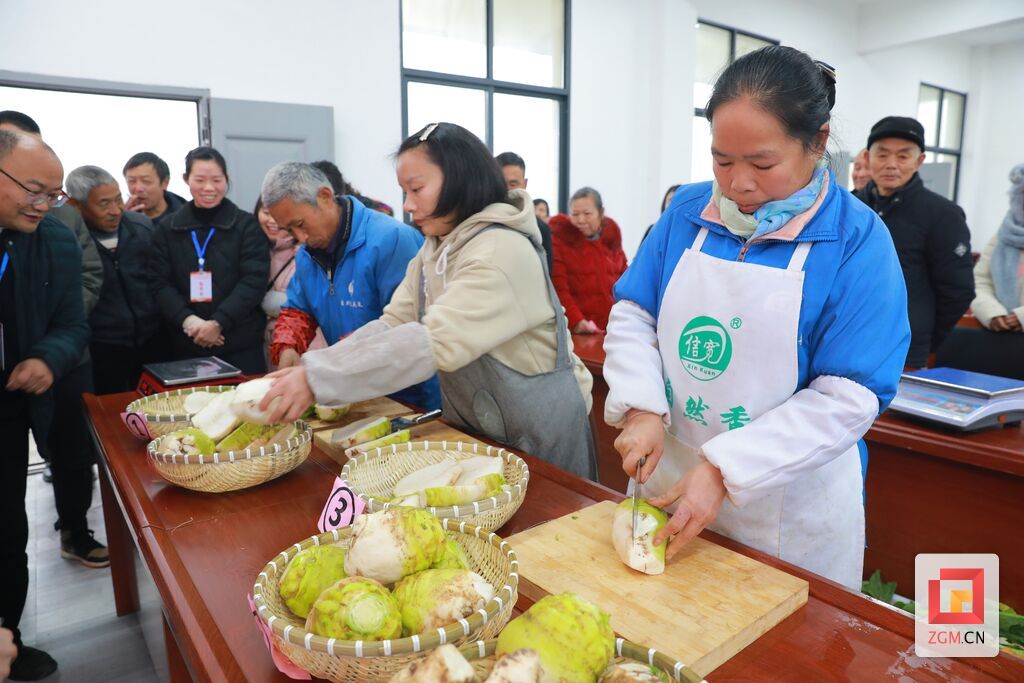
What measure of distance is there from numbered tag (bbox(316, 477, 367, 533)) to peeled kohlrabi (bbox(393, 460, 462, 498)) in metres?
0.15

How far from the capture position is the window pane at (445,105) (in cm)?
615

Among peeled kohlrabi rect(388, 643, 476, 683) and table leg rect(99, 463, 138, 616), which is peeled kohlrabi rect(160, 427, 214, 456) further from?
table leg rect(99, 463, 138, 616)

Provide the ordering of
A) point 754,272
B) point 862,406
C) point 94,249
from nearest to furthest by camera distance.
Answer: point 862,406 → point 754,272 → point 94,249

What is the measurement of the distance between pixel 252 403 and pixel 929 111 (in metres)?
12.6

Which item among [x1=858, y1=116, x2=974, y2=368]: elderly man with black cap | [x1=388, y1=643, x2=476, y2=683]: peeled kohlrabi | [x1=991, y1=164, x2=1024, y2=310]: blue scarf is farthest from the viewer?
[x1=991, y1=164, x2=1024, y2=310]: blue scarf

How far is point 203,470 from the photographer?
54.4 inches

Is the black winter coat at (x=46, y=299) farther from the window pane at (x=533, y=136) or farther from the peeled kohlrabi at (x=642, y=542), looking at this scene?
the window pane at (x=533, y=136)

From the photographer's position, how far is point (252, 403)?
1.49m

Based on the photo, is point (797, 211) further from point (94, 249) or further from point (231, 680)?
point (94, 249)

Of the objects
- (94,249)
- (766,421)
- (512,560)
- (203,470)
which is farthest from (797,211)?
(94,249)

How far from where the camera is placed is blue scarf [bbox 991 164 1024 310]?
134 inches

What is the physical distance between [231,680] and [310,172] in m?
1.85

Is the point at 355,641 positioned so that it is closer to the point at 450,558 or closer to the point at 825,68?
the point at 450,558

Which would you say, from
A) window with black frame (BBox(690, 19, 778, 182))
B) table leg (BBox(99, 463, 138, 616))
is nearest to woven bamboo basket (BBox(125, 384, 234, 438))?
table leg (BBox(99, 463, 138, 616))
